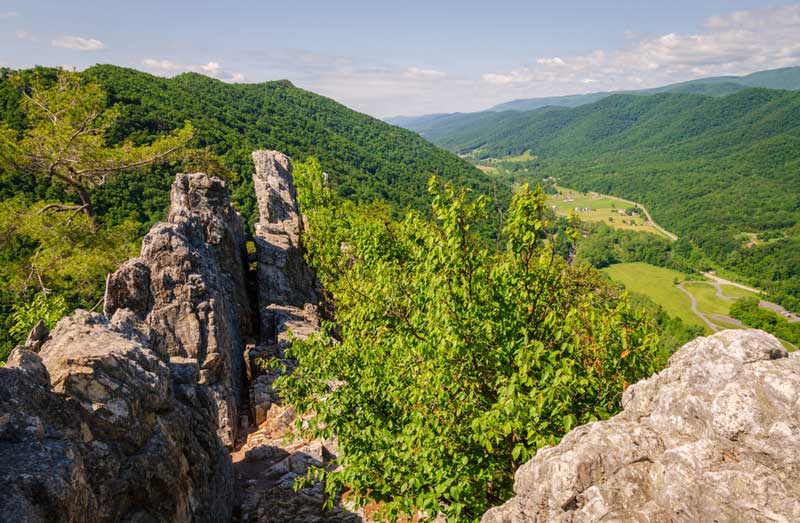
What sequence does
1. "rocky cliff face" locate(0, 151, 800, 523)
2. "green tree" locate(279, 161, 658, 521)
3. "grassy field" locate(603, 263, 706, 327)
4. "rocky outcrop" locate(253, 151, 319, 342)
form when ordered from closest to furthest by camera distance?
1. "rocky cliff face" locate(0, 151, 800, 523)
2. "green tree" locate(279, 161, 658, 521)
3. "rocky outcrop" locate(253, 151, 319, 342)
4. "grassy field" locate(603, 263, 706, 327)

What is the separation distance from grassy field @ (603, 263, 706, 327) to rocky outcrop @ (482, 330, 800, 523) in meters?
155

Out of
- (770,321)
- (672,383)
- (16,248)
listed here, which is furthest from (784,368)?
(770,321)

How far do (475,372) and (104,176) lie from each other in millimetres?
28744

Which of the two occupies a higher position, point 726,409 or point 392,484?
point 726,409

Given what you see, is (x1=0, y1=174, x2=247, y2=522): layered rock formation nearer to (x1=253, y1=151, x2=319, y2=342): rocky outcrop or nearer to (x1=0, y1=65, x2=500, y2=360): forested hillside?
(x1=0, y1=65, x2=500, y2=360): forested hillside

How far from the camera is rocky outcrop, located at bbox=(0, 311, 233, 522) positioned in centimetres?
704

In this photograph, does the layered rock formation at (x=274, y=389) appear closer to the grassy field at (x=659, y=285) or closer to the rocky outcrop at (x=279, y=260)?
the rocky outcrop at (x=279, y=260)

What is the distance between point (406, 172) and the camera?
14688cm

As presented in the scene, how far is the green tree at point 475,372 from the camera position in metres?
8.76

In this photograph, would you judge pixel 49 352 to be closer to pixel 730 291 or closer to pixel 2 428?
pixel 2 428

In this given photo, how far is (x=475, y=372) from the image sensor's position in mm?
9844

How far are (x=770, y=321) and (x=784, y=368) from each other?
176 m

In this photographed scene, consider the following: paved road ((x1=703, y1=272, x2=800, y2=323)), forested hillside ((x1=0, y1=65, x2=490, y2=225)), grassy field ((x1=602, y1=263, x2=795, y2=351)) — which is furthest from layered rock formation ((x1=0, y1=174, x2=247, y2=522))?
paved road ((x1=703, y1=272, x2=800, y2=323))

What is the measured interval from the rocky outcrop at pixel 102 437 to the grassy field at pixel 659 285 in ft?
510
